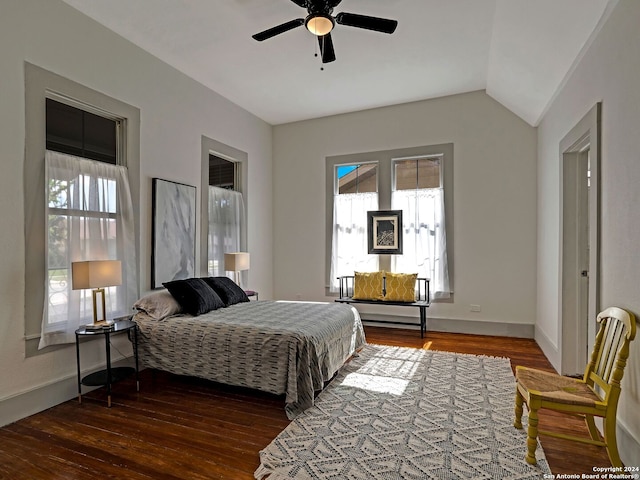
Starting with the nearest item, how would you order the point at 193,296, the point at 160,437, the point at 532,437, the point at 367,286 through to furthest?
1. the point at 532,437
2. the point at 160,437
3. the point at 193,296
4. the point at 367,286

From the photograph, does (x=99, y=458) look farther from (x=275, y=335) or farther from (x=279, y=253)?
(x=279, y=253)

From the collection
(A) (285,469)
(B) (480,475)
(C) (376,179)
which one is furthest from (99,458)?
(C) (376,179)

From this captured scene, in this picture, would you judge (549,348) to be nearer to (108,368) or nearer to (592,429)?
(592,429)

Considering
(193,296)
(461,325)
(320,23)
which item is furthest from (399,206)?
(193,296)

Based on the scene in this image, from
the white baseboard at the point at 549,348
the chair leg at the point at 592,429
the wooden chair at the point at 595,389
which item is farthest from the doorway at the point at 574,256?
the chair leg at the point at 592,429

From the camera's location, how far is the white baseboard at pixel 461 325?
507cm

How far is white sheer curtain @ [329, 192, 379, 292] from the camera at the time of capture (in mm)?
5934

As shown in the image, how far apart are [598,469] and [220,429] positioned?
7.82ft

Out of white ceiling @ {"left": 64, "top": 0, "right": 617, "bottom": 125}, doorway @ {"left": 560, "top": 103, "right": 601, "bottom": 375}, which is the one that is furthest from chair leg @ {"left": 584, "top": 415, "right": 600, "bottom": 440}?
white ceiling @ {"left": 64, "top": 0, "right": 617, "bottom": 125}

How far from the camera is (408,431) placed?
8.27 ft

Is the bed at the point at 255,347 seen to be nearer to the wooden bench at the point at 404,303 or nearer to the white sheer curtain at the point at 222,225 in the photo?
the white sheer curtain at the point at 222,225

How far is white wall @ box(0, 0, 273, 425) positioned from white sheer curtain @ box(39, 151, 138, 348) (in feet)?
0.58

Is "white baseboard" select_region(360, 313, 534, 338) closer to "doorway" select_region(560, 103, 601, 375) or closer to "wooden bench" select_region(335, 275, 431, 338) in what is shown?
"wooden bench" select_region(335, 275, 431, 338)

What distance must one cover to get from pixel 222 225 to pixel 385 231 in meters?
2.51
